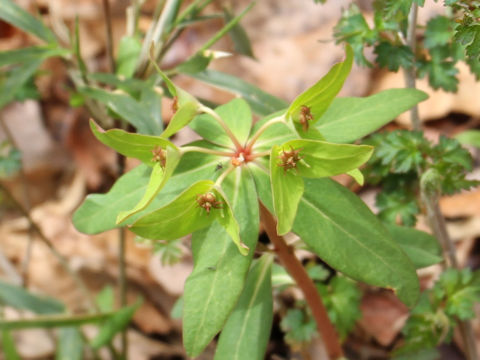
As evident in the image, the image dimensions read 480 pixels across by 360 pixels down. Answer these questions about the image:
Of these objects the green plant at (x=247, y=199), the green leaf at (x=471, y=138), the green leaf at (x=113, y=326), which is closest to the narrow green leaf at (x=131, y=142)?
the green plant at (x=247, y=199)

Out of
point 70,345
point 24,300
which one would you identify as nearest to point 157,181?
point 24,300

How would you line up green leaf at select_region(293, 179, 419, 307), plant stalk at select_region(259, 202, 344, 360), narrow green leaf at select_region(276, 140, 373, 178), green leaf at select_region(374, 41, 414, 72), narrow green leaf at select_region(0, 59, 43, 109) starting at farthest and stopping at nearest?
1. narrow green leaf at select_region(0, 59, 43, 109)
2. green leaf at select_region(374, 41, 414, 72)
3. plant stalk at select_region(259, 202, 344, 360)
4. green leaf at select_region(293, 179, 419, 307)
5. narrow green leaf at select_region(276, 140, 373, 178)

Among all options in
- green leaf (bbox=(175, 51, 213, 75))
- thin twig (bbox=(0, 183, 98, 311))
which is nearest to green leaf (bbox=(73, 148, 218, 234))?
green leaf (bbox=(175, 51, 213, 75))

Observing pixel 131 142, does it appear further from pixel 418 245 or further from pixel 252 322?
pixel 418 245

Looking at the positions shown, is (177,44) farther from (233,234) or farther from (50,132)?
(233,234)

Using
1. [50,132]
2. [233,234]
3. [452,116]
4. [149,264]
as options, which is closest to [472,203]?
[452,116]

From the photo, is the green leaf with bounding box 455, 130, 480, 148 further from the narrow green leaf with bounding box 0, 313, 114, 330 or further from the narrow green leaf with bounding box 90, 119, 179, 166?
the narrow green leaf with bounding box 0, 313, 114, 330
